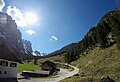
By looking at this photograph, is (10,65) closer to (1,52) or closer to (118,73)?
(1,52)

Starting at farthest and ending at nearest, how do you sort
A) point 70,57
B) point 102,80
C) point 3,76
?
point 70,57 < point 3,76 < point 102,80

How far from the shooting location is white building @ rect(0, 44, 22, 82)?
4750cm

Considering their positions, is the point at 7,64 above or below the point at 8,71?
above

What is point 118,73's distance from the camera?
145 ft

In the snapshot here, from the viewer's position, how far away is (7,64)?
49.2 meters

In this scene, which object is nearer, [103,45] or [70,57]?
[103,45]

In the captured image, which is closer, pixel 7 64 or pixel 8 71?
pixel 7 64

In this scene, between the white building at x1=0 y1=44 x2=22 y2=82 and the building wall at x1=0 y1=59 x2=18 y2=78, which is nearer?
the white building at x1=0 y1=44 x2=22 y2=82

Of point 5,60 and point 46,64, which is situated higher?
point 46,64

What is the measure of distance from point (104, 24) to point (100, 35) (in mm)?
19239

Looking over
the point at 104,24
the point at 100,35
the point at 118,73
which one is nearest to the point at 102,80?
the point at 118,73

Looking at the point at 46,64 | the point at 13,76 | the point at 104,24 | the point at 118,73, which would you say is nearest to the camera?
the point at 118,73

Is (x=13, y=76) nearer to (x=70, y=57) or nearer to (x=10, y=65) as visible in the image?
(x=10, y=65)

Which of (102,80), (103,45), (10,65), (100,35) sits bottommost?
(102,80)
